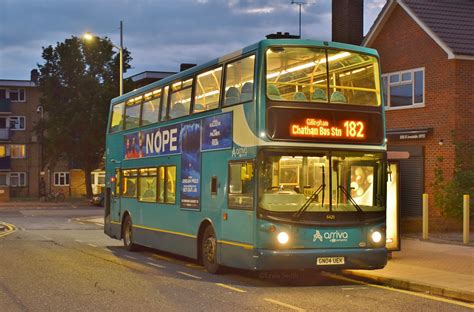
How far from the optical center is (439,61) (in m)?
26.8

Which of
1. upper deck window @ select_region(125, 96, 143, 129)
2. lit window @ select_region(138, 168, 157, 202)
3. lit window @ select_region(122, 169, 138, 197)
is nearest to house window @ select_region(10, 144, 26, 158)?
lit window @ select_region(122, 169, 138, 197)

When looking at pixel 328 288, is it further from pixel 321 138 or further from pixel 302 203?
pixel 321 138

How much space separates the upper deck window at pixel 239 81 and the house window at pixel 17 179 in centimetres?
6432

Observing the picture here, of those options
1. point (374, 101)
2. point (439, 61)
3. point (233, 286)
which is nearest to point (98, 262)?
point (233, 286)

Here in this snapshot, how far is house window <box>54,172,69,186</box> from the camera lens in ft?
259

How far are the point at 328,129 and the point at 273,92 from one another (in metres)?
1.17

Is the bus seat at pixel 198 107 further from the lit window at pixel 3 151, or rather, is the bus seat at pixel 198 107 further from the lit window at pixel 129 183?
the lit window at pixel 3 151

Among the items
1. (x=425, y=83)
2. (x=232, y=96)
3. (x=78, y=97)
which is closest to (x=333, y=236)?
(x=232, y=96)

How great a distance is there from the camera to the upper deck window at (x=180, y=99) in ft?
54.9

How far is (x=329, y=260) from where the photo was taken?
1330 centimetres

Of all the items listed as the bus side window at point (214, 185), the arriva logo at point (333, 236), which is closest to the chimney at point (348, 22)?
the bus side window at point (214, 185)

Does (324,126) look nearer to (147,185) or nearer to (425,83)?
(147,185)

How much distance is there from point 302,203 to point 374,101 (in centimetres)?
245

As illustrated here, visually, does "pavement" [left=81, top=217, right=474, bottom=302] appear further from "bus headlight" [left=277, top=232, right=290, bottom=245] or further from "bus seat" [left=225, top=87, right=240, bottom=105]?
"bus seat" [left=225, top=87, right=240, bottom=105]
